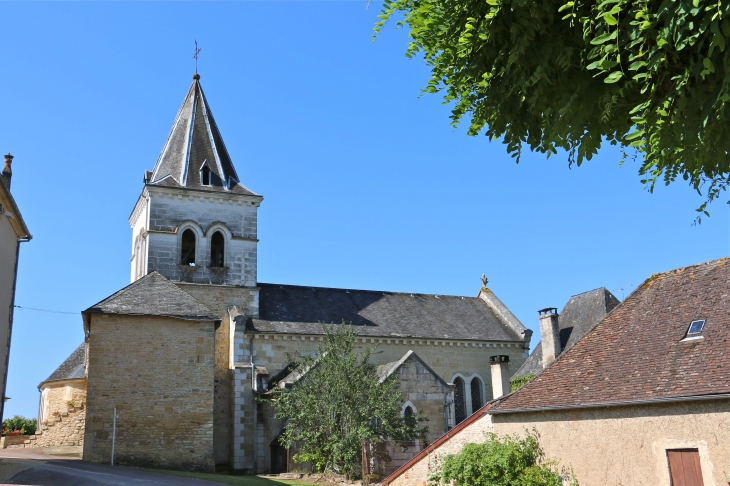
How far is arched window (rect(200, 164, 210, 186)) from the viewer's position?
96.9 ft

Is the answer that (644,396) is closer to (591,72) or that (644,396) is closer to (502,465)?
(502,465)

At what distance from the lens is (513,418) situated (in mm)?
14188

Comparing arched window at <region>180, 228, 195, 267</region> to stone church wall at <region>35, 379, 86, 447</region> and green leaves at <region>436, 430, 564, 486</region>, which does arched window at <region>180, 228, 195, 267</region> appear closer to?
stone church wall at <region>35, 379, 86, 447</region>

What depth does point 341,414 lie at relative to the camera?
21.2m

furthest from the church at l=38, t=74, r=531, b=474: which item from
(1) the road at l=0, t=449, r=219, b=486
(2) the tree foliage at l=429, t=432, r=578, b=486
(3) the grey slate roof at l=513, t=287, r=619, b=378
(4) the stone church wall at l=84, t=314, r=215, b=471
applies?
(2) the tree foliage at l=429, t=432, r=578, b=486

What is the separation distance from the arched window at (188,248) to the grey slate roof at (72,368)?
7.26 meters

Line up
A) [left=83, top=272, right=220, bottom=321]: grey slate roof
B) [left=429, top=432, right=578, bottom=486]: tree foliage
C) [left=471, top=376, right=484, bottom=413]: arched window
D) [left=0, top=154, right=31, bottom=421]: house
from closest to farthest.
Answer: [left=429, top=432, right=578, bottom=486]: tree foliage, [left=0, top=154, right=31, bottom=421]: house, [left=83, top=272, right=220, bottom=321]: grey slate roof, [left=471, top=376, right=484, bottom=413]: arched window

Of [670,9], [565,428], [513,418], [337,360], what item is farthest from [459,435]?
[670,9]

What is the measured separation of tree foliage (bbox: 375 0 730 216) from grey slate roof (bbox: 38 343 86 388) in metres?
28.1

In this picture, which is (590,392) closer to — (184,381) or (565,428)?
(565,428)

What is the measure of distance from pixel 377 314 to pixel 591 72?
24705 millimetres

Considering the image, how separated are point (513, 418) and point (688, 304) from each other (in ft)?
13.8

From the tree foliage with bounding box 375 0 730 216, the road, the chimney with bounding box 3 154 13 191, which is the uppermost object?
the chimney with bounding box 3 154 13 191

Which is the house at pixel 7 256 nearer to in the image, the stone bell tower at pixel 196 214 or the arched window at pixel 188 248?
the stone bell tower at pixel 196 214
